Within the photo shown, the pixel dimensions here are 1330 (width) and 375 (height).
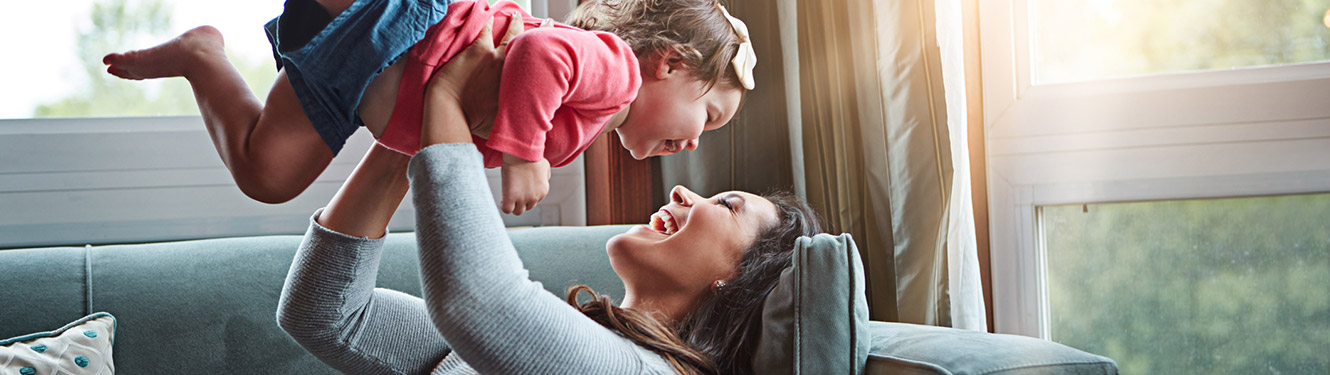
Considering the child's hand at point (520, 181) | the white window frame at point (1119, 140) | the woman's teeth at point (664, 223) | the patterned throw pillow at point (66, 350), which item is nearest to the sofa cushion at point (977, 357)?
the woman's teeth at point (664, 223)

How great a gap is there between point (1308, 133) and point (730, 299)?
123 centimetres

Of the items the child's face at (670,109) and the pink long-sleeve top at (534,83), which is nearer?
the pink long-sleeve top at (534,83)

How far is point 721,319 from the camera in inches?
50.0

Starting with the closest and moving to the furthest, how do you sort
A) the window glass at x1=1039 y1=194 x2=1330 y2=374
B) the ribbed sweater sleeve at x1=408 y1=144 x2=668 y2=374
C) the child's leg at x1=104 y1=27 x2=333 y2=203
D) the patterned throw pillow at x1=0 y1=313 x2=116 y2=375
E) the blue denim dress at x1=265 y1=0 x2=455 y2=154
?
the ribbed sweater sleeve at x1=408 y1=144 x2=668 y2=374, the blue denim dress at x1=265 y1=0 x2=455 y2=154, the child's leg at x1=104 y1=27 x2=333 y2=203, the patterned throw pillow at x1=0 y1=313 x2=116 y2=375, the window glass at x1=1039 y1=194 x2=1330 y2=374

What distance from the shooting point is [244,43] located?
2.11 meters

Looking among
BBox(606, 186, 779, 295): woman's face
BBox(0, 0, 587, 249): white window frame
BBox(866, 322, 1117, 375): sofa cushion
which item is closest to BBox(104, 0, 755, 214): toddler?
BBox(606, 186, 779, 295): woman's face

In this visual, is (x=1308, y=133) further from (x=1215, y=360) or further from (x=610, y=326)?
(x=610, y=326)

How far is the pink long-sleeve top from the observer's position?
0.84 metres

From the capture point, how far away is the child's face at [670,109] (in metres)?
1.13

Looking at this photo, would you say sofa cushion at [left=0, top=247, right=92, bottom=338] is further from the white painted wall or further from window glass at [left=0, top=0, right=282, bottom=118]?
window glass at [left=0, top=0, right=282, bottom=118]

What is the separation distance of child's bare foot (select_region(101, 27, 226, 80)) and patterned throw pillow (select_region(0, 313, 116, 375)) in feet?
1.69

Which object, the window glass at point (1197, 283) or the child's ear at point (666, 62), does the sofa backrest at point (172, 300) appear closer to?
the child's ear at point (666, 62)

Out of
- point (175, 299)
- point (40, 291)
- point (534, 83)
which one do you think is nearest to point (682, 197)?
point (534, 83)

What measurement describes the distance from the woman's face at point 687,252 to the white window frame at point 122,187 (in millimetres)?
1096
